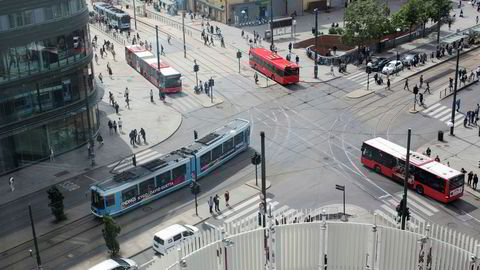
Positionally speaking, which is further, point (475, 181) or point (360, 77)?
point (360, 77)

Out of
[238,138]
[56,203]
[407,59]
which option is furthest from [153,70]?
[56,203]

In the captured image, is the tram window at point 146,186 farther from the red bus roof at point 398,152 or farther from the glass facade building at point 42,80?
the red bus roof at point 398,152

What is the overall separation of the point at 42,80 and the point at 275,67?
27571mm

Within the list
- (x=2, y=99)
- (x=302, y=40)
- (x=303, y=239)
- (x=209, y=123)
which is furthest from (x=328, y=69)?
(x=303, y=239)

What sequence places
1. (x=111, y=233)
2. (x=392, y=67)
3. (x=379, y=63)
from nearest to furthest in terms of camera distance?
(x=111, y=233)
(x=392, y=67)
(x=379, y=63)

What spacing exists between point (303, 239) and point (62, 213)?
98.2 ft

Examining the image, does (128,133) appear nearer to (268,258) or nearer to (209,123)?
(209,123)

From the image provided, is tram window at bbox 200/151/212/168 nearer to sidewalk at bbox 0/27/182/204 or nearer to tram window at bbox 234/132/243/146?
tram window at bbox 234/132/243/146

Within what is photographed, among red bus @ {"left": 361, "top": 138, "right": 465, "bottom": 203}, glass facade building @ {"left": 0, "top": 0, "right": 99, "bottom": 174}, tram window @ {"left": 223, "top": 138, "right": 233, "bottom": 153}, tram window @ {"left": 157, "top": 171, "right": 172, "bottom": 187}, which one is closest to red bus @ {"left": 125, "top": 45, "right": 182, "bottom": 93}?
glass facade building @ {"left": 0, "top": 0, "right": 99, "bottom": 174}

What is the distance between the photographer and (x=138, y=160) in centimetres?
5194

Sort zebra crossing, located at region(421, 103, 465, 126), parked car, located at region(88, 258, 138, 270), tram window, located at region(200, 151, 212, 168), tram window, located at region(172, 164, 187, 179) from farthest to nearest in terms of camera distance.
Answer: zebra crossing, located at region(421, 103, 465, 126) < tram window, located at region(200, 151, 212, 168) < tram window, located at region(172, 164, 187, 179) < parked car, located at region(88, 258, 138, 270)

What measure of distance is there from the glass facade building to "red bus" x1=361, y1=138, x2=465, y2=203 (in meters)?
23.3

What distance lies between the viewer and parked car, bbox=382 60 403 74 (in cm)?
7238

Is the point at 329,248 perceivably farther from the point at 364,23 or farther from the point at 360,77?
the point at 364,23
